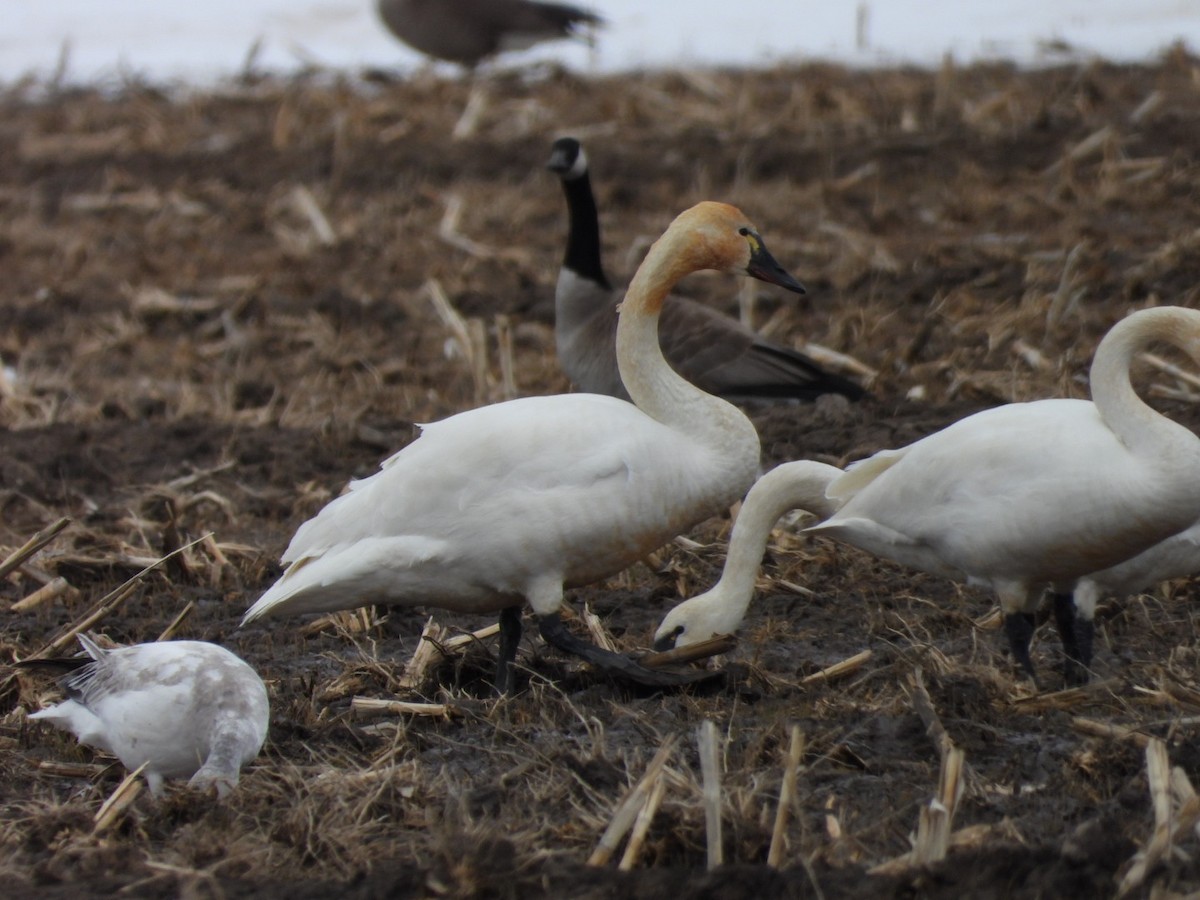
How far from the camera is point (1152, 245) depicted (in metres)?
9.85

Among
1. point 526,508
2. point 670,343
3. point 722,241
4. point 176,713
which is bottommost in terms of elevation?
point 670,343

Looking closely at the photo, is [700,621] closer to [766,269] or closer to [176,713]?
[766,269]

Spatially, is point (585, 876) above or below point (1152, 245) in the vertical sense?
above

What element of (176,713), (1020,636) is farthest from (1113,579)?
(176,713)

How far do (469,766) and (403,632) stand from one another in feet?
5.24

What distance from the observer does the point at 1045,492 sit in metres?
4.89

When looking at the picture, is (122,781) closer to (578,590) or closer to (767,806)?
(767,806)

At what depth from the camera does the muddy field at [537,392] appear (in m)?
4.04

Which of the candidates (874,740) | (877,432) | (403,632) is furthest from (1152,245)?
(874,740)

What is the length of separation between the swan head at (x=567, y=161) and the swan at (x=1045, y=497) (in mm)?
3905

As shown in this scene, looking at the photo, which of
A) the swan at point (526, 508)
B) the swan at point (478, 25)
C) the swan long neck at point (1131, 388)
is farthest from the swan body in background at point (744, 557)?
the swan at point (478, 25)

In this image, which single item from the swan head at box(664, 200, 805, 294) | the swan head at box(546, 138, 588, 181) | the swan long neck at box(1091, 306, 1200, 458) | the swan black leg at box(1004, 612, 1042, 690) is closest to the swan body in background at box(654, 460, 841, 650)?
the swan head at box(664, 200, 805, 294)

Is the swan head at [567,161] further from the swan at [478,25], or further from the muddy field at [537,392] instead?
the swan at [478,25]

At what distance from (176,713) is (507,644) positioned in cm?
118
